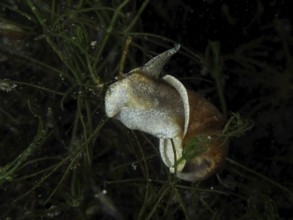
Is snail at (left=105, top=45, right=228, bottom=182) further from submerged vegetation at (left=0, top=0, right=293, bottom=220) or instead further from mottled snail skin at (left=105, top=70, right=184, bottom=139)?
submerged vegetation at (left=0, top=0, right=293, bottom=220)

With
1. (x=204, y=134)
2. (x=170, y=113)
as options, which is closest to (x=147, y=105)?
(x=170, y=113)

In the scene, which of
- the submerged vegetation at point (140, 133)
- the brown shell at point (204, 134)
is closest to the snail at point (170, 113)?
the brown shell at point (204, 134)

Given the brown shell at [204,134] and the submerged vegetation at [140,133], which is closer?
the brown shell at [204,134]

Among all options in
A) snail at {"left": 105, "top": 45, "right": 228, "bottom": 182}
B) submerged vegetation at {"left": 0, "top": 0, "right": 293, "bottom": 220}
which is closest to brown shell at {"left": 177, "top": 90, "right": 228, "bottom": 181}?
snail at {"left": 105, "top": 45, "right": 228, "bottom": 182}

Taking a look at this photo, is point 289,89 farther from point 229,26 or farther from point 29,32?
point 29,32

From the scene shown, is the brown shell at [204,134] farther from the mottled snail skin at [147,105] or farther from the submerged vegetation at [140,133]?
the submerged vegetation at [140,133]
